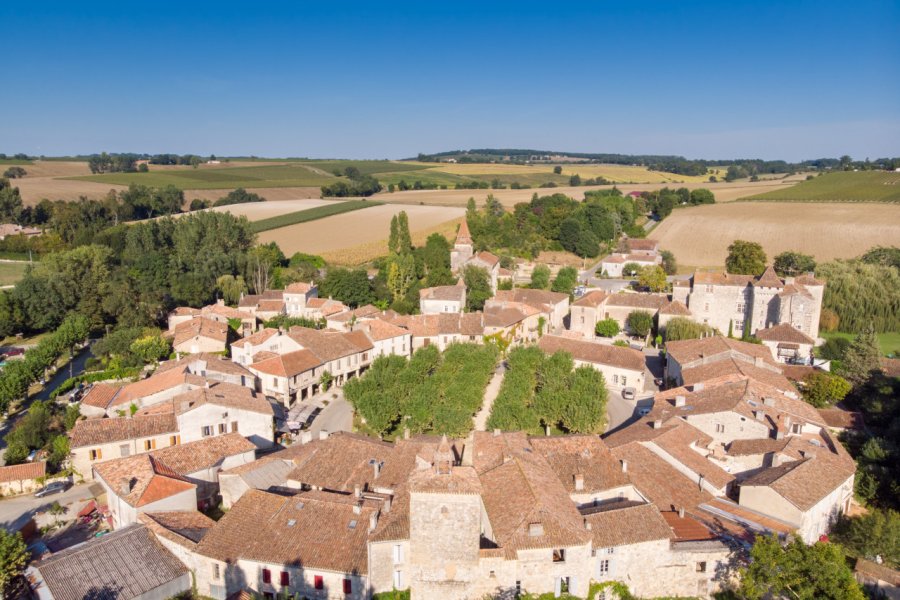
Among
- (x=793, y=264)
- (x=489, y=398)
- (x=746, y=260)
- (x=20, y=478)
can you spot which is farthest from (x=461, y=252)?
(x=20, y=478)

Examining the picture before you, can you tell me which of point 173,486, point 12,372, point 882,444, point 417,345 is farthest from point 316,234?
point 882,444

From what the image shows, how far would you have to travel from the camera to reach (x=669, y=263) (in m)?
86.2

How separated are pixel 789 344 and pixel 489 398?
81.6ft

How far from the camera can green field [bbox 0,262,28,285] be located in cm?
7312

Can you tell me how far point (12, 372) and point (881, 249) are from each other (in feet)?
285

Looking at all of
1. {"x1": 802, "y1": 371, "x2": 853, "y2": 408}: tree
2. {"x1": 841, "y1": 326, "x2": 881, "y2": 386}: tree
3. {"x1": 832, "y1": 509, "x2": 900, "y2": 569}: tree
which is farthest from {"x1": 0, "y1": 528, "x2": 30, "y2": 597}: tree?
{"x1": 841, "y1": 326, "x2": 881, "y2": 386}: tree

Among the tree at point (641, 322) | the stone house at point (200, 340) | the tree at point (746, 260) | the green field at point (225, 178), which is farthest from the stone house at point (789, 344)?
the green field at point (225, 178)

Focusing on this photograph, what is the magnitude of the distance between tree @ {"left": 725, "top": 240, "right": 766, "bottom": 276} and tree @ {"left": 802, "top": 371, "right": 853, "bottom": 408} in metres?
36.3

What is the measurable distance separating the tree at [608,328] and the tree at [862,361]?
→ 60.4ft

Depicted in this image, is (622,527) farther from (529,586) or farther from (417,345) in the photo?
(417,345)

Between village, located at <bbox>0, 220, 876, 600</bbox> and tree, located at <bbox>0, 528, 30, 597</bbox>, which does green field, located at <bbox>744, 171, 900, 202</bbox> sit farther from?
tree, located at <bbox>0, 528, 30, 597</bbox>

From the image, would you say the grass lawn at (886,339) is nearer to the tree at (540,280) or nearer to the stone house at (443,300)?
the tree at (540,280)

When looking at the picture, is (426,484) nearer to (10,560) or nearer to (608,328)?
(10,560)

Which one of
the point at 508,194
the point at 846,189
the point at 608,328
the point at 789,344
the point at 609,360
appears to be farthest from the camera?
the point at 508,194
